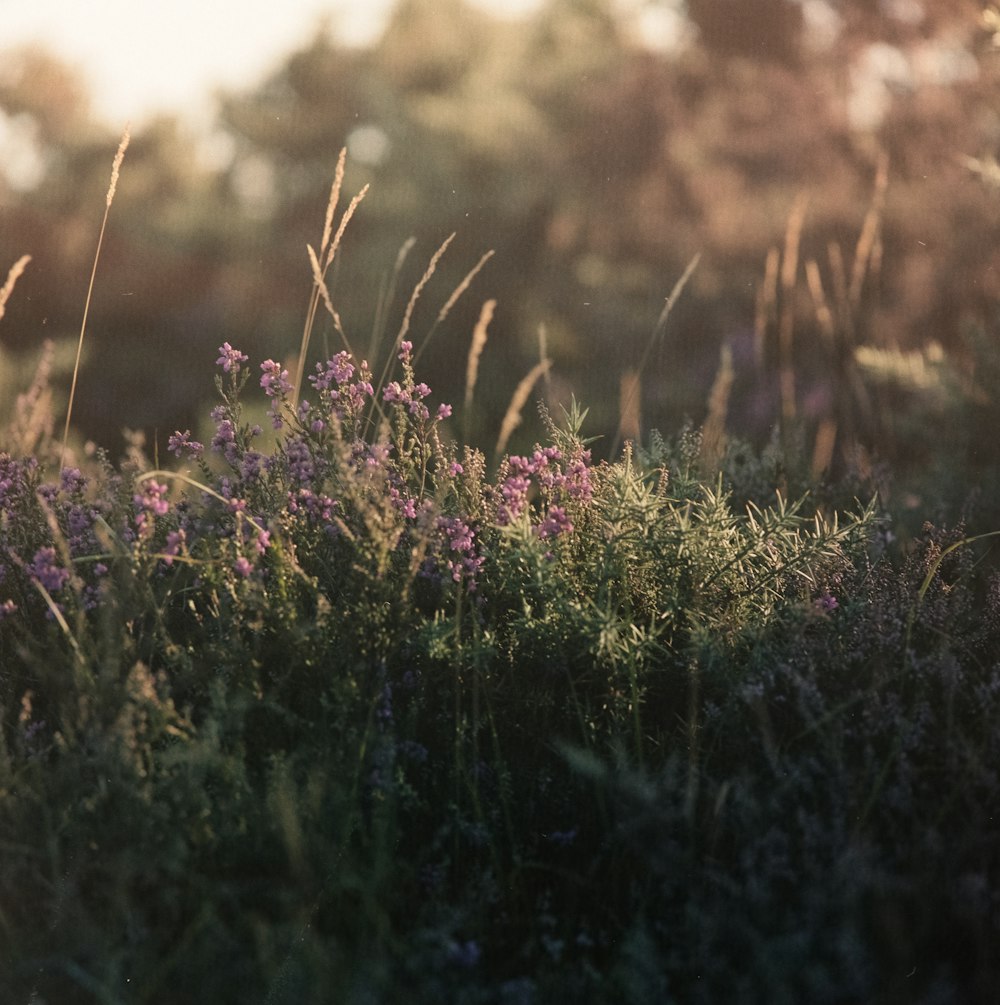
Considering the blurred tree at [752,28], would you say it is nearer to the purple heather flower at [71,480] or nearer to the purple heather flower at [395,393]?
the purple heather flower at [395,393]

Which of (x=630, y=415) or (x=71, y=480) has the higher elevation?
(x=71, y=480)

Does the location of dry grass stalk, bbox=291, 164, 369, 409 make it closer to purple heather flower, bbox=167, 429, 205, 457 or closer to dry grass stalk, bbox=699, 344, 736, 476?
purple heather flower, bbox=167, 429, 205, 457

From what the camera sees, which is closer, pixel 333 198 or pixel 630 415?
pixel 333 198

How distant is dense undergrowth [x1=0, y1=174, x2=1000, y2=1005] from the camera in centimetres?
A: 160

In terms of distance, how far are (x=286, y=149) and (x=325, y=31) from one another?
209cm

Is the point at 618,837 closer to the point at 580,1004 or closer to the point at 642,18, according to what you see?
the point at 580,1004

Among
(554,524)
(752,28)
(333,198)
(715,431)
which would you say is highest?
(752,28)

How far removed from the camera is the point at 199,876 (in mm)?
1690

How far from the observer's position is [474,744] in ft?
6.76

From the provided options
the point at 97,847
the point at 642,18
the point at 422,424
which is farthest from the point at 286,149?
the point at 97,847

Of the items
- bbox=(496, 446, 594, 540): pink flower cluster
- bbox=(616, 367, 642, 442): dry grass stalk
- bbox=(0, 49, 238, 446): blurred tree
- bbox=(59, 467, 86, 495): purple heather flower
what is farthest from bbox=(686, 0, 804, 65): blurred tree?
bbox=(59, 467, 86, 495): purple heather flower

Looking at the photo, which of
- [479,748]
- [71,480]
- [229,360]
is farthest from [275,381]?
[479,748]

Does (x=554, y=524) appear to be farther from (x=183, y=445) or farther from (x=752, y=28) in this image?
(x=752, y=28)

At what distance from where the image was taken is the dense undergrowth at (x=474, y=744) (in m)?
1.60
